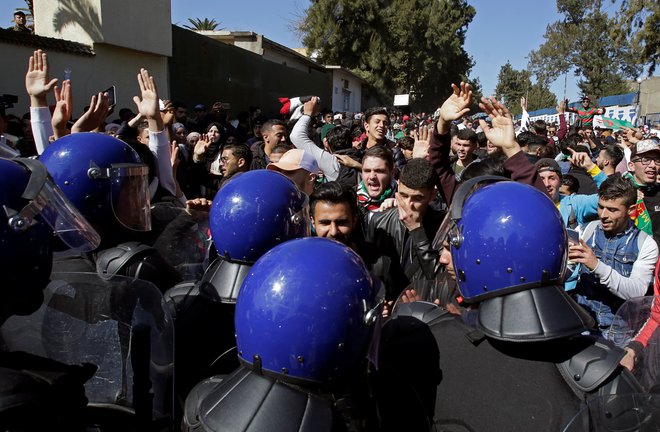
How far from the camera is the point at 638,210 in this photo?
13.7ft

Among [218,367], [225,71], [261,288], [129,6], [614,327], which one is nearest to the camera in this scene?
[261,288]

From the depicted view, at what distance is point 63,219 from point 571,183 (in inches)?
183

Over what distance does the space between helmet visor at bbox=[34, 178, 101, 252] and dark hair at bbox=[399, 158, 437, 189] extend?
181 centimetres

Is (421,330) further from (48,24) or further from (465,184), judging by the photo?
(48,24)

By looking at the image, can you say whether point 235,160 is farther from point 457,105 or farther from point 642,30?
point 642,30

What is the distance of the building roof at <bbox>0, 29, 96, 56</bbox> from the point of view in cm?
897

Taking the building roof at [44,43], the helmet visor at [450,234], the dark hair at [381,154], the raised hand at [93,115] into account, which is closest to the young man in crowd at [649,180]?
the dark hair at [381,154]

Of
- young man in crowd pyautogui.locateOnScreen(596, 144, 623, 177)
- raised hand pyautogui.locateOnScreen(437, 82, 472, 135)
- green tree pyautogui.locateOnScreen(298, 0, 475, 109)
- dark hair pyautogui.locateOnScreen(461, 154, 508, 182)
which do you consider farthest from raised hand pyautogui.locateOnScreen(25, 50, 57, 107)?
green tree pyautogui.locateOnScreen(298, 0, 475, 109)

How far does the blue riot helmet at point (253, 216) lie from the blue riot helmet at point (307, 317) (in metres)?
0.70

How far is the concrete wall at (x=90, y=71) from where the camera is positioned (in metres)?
9.23

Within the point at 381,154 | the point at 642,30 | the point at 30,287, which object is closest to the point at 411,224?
the point at 381,154

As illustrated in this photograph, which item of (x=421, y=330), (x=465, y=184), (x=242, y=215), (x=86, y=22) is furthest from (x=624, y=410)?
(x=86, y=22)

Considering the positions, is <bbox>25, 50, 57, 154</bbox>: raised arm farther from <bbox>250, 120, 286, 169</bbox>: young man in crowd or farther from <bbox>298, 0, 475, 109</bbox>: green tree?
<bbox>298, 0, 475, 109</bbox>: green tree

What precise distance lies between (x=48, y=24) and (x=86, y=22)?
81cm
